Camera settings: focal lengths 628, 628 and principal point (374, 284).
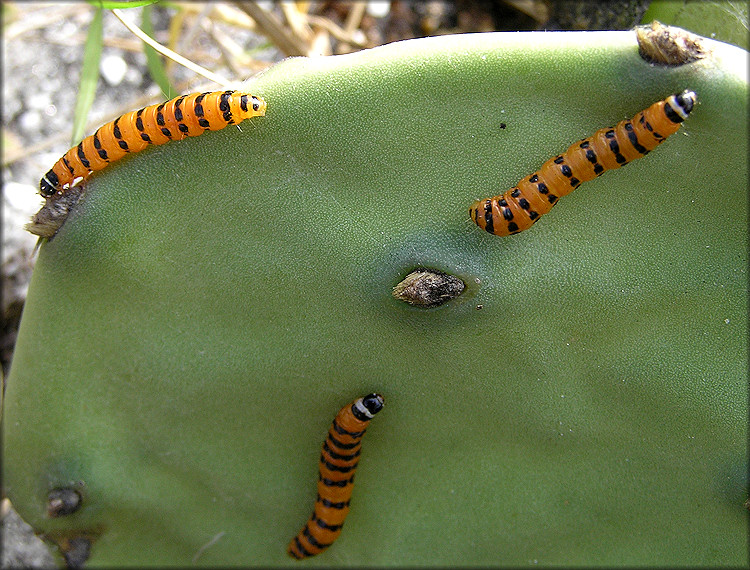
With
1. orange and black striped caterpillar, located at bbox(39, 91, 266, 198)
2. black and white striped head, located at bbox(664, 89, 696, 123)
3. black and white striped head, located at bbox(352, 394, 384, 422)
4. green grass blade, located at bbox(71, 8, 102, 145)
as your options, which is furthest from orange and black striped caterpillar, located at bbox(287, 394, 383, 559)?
green grass blade, located at bbox(71, 8, 102, 145)

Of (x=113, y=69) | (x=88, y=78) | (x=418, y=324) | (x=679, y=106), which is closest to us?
(x=679, y=106)

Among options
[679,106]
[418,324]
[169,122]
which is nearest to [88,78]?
[169,122]

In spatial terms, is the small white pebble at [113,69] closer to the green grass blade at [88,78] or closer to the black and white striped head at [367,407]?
the green grass blade at [88,78]

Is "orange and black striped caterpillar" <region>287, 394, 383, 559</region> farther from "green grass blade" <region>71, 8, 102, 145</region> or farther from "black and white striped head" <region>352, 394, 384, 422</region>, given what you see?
"green grass blade" <region>71, 8, 102, 145</region>

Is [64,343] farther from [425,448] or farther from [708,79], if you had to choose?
[708,79]

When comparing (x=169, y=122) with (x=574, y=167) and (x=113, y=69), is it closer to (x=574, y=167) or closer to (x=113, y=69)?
(x=574, y=167)

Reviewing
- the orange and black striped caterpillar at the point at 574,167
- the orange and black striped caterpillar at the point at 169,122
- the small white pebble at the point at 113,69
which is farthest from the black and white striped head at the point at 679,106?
the small white pebble at the point at 113,69
